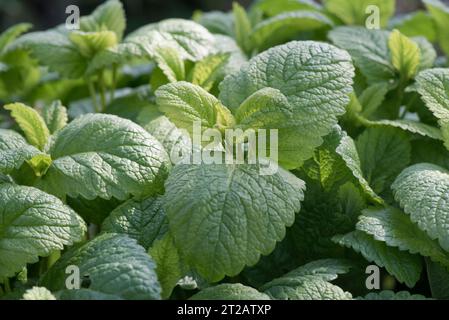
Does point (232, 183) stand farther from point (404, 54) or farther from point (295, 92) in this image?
point (404, 54)

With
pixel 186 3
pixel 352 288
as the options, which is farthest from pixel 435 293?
pixel 186 3

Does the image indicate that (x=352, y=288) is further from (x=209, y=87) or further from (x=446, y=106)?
(x=209, y=87)

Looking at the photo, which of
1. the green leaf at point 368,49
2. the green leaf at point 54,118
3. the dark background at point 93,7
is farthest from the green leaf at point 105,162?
the dark background at point 93,7

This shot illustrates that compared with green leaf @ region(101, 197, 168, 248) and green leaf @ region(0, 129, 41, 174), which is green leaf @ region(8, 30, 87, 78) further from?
green leaf @ region(101, 197, 168, 248)

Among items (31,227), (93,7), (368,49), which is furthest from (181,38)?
(93,7)

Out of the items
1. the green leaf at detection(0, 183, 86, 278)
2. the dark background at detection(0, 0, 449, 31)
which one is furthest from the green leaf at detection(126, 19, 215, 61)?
the dark background at detection(0, 0, 449, 31)
